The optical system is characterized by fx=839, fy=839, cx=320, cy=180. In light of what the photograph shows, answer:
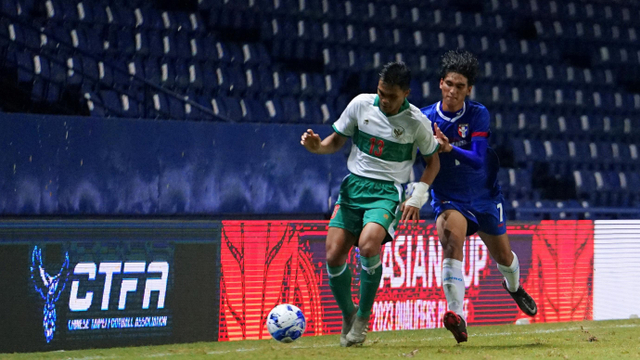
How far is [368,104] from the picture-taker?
536 centimetres

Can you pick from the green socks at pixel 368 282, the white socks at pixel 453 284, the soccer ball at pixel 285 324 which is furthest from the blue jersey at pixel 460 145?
the soccer ball at pixel 285 324

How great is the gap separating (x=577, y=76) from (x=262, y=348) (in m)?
10.1

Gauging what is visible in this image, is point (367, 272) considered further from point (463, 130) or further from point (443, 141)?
point (463, 130)

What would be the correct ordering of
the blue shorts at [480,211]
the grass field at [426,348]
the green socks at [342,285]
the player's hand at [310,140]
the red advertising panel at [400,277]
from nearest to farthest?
the grass field at [426,348], the player's hand at [310,140], the green socks at [342,285], the blue shorts at [480,211], the red advertising panel at [400,277]

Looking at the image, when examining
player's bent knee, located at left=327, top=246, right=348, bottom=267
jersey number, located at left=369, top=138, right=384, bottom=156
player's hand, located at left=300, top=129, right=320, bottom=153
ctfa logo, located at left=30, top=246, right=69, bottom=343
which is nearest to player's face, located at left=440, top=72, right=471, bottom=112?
jersey number, located at left=369, top=138, right=384, bottom=156

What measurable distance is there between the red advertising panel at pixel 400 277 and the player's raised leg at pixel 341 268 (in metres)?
1.39

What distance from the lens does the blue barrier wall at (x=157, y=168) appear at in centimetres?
740

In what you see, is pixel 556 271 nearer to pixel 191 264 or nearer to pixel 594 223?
pixel 594 223

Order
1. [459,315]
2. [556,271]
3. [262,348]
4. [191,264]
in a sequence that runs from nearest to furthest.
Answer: [459,315] < [262,348] < [191,264] < [556,271]

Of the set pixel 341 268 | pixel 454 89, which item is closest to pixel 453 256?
pixel 341 268

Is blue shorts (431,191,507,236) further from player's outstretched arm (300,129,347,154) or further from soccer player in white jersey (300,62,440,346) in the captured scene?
player's outstretched arm (300,129,347,154)

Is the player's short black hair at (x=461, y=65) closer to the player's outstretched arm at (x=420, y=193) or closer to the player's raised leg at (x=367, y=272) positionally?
the player's outstretched arm at (x=420, y=193)

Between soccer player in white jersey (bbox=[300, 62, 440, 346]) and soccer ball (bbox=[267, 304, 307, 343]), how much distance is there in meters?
0.32

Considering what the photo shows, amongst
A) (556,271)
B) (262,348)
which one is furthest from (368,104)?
(556,271)
